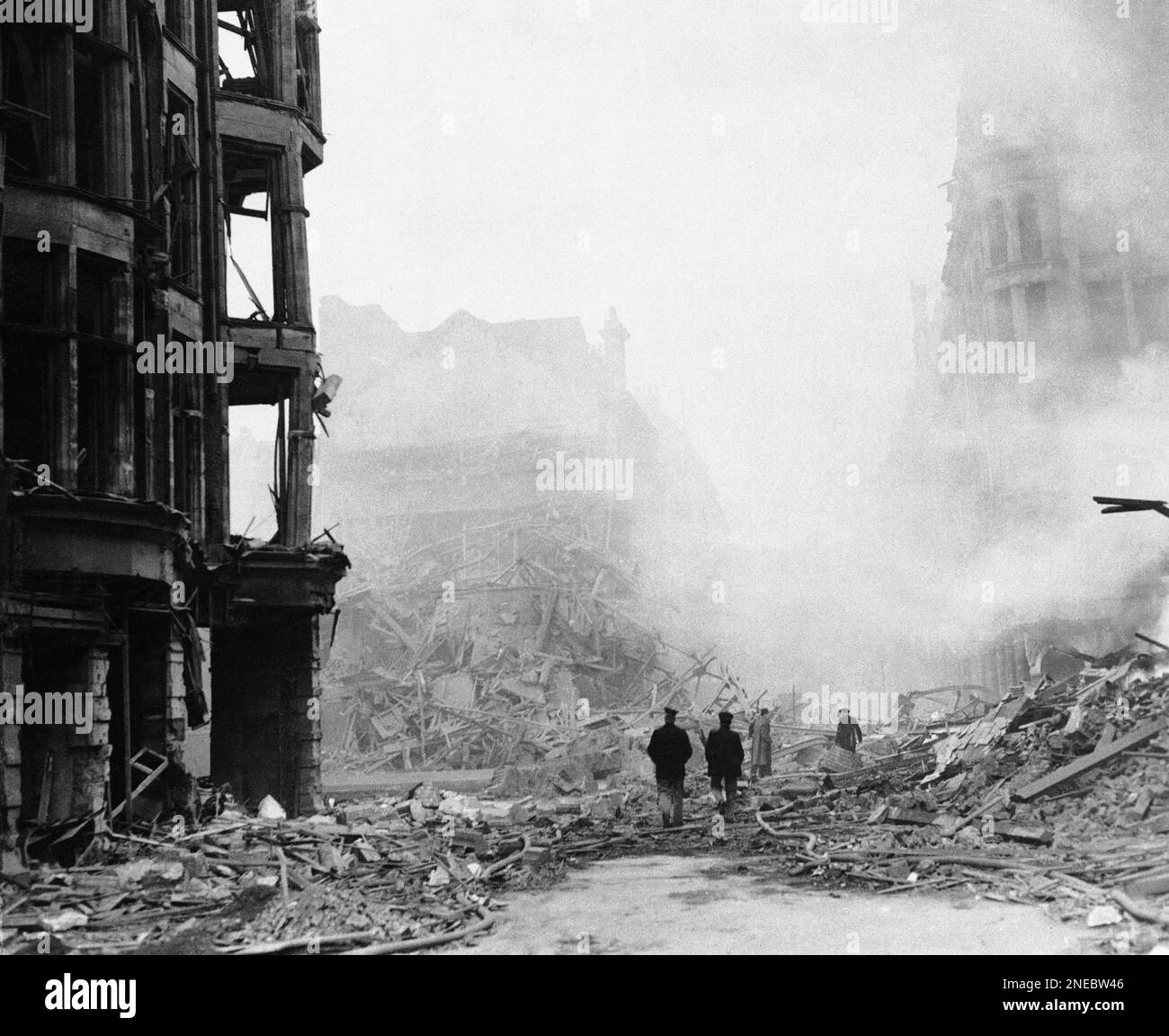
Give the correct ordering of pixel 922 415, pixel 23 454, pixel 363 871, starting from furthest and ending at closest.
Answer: pixel 922 415 < pixel 23 454 < pixel 363 871

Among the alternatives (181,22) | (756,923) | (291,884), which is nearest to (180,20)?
(181,22)

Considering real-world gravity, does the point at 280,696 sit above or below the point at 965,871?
above

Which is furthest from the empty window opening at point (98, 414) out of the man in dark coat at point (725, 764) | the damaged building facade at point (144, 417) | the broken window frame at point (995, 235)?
the broken window frame at point (995, 235)

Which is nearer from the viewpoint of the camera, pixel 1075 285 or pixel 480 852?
pixel 480 852

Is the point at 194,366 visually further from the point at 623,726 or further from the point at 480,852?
the point at 623,726

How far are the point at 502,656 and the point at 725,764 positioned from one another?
70.8ft

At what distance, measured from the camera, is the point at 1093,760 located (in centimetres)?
1636

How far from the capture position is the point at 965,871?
14.0 m

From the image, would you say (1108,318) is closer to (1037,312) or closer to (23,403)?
(1037,312)

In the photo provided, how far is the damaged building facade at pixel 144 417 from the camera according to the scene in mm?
15883
